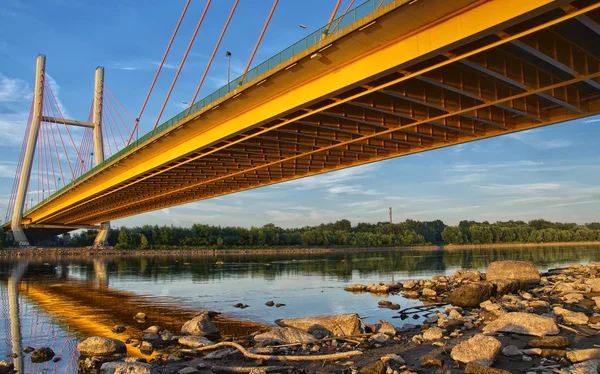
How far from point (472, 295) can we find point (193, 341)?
39.6ft

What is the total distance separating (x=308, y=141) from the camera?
29.4 meters

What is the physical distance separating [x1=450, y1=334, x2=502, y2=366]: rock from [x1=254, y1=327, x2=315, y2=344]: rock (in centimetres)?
413

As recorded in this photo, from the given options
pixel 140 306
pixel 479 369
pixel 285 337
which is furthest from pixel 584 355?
pixel 140 306

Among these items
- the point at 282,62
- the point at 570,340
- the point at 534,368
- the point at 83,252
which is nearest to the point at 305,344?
the point at 534,368

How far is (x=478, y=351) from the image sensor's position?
10609mm

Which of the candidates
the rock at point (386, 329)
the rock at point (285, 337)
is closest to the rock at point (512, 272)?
the rock at point (386, 329)

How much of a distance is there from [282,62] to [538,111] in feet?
41.8

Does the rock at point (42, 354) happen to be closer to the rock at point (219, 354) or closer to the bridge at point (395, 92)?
the rock at point (219, 354)

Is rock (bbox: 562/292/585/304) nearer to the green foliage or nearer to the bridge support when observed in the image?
the bridge support

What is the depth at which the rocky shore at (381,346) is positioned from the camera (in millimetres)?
10391

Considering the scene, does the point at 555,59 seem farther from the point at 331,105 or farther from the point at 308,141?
the point at 308,141

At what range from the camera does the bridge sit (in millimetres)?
14766

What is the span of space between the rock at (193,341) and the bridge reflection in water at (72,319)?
1.09 meters

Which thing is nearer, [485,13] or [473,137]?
[485,13]
